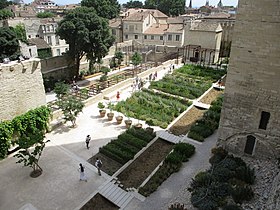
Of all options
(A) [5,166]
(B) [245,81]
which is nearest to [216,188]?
(B) [245,81]

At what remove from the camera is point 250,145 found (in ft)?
46.2

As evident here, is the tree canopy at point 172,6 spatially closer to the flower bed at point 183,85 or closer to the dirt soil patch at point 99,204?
the flower bed at point 183,85

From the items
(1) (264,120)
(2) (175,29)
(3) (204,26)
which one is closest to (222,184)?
(1) (264,120)

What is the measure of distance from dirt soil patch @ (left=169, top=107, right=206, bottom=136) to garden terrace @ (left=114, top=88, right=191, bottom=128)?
0.57 metres

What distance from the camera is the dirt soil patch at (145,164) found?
13.8 meters

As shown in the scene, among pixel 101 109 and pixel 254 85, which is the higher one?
pixel 254 85

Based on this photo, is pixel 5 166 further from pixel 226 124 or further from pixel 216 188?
pixel 226 124

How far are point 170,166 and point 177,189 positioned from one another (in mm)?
1648

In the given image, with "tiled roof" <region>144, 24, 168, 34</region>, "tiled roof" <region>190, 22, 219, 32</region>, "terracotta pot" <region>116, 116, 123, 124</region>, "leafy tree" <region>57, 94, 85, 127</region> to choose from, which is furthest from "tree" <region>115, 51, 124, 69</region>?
"leafy tree" <region>57, 94, 85, 127</region>

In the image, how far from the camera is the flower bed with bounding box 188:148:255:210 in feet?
35.7

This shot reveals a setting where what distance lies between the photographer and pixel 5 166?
14914 millimetres

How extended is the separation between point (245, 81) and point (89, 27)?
2035 cm

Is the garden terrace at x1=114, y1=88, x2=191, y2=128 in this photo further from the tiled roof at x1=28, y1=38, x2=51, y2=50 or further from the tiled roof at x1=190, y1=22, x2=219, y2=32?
the tiled roof at x1=28, y1=38, x2=51, y2=50

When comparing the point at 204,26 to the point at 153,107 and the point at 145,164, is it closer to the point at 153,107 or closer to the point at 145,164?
the point at 153,107
